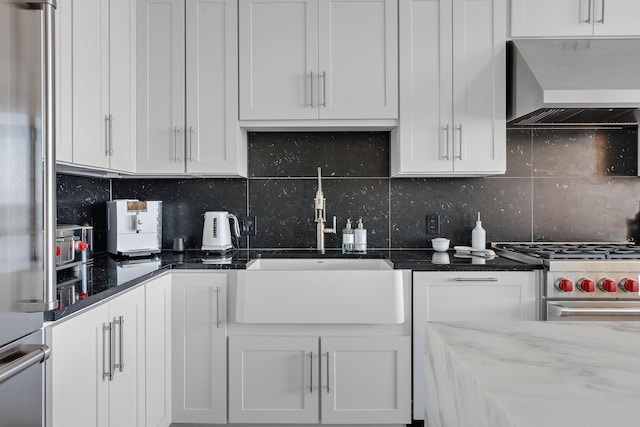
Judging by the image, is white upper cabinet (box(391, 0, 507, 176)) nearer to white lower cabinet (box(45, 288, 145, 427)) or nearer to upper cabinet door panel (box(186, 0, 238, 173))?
upper cabinet door panel (box(186, 0, 238, 173))

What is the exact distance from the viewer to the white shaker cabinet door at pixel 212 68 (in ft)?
8.40

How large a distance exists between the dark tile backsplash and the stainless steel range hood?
1.03 feet

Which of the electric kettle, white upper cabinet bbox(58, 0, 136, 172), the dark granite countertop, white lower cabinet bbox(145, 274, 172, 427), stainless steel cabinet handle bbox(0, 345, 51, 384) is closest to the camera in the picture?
stainless steel cabinet handle bbox(0, 345, 51, 384)

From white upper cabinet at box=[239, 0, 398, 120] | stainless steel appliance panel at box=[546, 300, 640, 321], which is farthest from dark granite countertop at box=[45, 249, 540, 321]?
white upper cabinet at box=[239, 0, 398, 120]

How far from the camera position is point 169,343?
7.40ft

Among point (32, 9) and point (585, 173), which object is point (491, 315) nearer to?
point (585, 173)

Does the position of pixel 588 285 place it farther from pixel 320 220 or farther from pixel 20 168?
pixel 20 168

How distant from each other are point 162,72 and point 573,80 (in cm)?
201

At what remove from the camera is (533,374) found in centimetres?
61

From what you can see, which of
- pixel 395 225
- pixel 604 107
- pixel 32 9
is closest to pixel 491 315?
pixel 395 225

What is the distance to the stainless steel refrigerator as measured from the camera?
1.15 m

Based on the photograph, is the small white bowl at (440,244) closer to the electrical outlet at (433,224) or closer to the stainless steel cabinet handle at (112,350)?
the electrical outlet at (433,224)

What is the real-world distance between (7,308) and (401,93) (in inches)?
78.1

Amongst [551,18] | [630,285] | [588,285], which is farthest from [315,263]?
[551,18]
